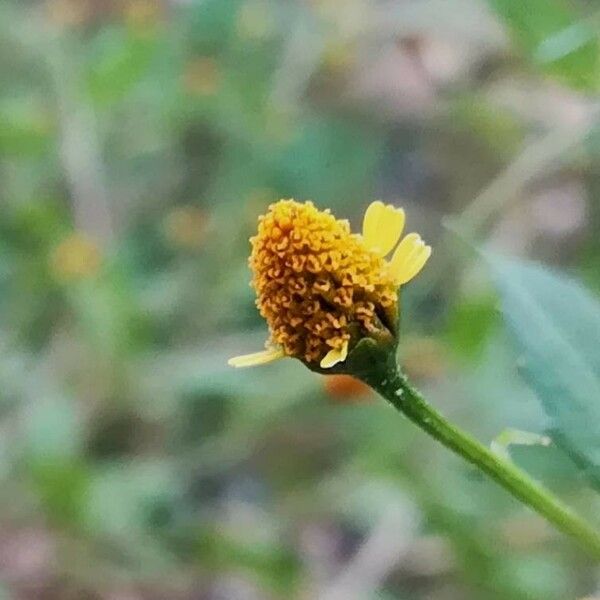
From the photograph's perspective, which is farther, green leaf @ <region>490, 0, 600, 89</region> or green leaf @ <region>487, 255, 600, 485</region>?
Result: green leaf @ <region>490, 0, 600, 89</region>

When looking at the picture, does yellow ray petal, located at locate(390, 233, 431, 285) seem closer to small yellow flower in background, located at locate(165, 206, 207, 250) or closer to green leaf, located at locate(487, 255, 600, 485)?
green leaf, located at locate(487, 255, 600, 485)

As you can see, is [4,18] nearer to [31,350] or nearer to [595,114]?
[31,350]

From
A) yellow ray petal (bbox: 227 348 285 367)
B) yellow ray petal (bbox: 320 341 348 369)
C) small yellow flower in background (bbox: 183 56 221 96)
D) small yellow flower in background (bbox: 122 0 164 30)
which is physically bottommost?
yellow ray petal (bbox: 320 341 348 369)

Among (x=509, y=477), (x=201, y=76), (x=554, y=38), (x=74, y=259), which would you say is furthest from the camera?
(x=201, y=76)

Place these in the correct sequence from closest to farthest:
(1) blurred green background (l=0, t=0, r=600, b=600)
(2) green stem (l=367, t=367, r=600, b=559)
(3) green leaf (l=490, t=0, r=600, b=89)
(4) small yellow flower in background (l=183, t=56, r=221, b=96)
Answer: (2) green stem (l=367, t=367, r=600, b=559) < (3) green leaf (l=490, t=0, r=600, b=89) < (1) blurred green background (l=0, t=0, r=600, b=600) < (4) small yellow flower in background (l=183, t=56, r=221, b=96)

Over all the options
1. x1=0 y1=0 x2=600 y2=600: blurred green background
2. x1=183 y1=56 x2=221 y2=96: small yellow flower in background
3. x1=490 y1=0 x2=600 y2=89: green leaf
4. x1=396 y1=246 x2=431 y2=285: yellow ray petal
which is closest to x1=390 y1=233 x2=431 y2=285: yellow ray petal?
x1=396 y1=246 x2=431 y2=285: yellow ray petal

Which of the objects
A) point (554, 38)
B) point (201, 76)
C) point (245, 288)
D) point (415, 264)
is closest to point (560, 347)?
point (415, 264)

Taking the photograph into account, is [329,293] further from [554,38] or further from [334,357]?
[554,38]
